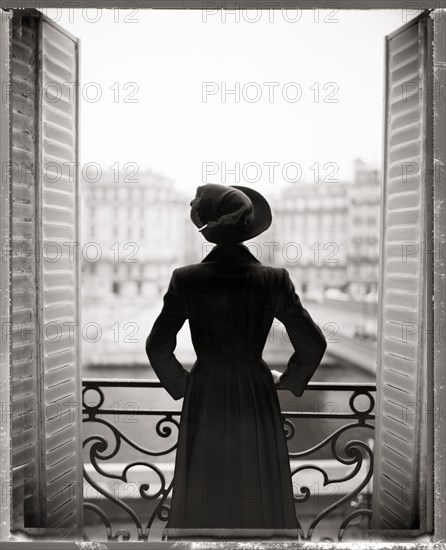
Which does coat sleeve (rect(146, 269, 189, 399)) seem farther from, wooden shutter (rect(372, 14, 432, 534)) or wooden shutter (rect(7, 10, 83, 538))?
wooden shutter (rect(372, 14, 432, 534))

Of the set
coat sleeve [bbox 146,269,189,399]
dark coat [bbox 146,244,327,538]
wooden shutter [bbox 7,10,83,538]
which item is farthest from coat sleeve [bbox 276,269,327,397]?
wooden shutter [bbox 7,10,83,538]

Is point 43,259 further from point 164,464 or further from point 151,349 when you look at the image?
point 164,464

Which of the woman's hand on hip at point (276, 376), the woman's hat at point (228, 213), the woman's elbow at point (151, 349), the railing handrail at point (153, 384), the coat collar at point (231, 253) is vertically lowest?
the railing handrail at point (153, 384)

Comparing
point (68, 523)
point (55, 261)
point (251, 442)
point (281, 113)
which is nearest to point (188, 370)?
point (251, 442)

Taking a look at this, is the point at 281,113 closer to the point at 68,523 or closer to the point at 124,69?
the point at 124,69

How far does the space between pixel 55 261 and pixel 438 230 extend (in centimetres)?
106

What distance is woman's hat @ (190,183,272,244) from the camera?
1.34 meters

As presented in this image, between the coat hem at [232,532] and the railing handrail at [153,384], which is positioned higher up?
the railing handrail at [153,384]

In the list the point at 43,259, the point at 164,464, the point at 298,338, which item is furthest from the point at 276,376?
the point at 43,259

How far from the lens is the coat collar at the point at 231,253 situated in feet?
4.50

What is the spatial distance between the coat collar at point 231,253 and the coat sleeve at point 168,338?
4.9 inches

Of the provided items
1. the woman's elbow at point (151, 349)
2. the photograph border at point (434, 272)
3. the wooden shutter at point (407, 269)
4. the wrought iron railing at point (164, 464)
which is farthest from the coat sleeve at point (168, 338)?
the wooden shutter at point (407, 269)

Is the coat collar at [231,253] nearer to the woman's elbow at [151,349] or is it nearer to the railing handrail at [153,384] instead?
the woman's elbow at [151,349]

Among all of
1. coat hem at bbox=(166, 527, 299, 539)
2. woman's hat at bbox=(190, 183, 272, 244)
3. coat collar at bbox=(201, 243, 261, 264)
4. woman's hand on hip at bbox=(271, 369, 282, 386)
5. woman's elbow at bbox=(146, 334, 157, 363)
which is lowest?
coat hem at bbox=(166, 527, 299, 539)
